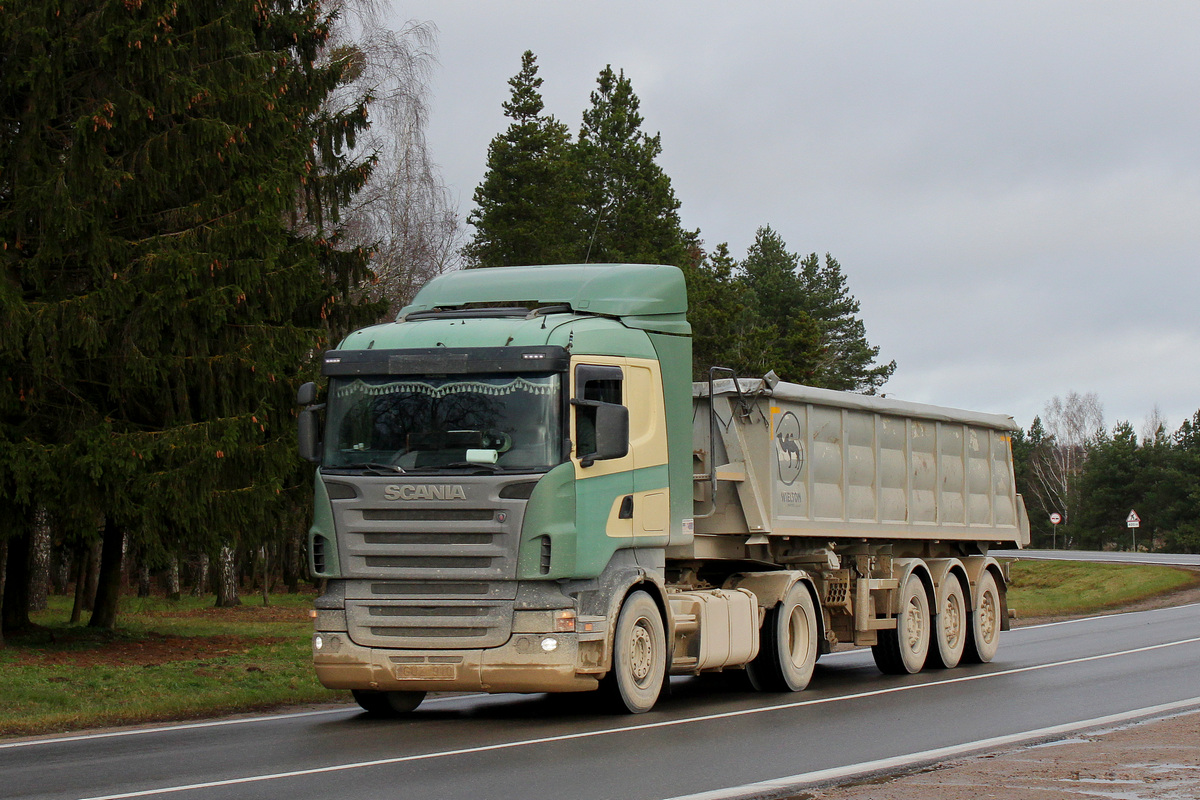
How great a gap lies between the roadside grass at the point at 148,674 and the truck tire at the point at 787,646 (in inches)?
179

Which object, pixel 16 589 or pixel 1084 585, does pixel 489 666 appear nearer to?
pixel 16 589

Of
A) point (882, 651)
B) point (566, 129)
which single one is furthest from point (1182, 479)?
point (882, 651)

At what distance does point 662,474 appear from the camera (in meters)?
13.4

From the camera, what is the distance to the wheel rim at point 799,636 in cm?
1567

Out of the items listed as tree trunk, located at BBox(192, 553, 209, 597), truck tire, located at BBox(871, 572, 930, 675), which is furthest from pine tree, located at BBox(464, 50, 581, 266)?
truck tire, located at BBox(871, 572, 930, 675)

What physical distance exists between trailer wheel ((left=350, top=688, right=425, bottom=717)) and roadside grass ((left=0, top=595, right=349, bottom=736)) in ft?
5.73

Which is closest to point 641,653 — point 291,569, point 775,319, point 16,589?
point 16,589

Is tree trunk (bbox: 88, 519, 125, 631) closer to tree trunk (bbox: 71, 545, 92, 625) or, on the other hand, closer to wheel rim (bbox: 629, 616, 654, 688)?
tree trunk (bbox: 71, 545, 92, 625)

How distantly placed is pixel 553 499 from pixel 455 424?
1.08 m

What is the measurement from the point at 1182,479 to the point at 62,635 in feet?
261

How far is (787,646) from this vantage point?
15.4 metres

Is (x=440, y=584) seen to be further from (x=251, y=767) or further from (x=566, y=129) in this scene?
(x=566, y=129)

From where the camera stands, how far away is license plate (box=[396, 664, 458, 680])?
11.9m

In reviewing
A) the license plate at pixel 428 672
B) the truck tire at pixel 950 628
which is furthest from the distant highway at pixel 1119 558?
the license plate at pixel 428 672
